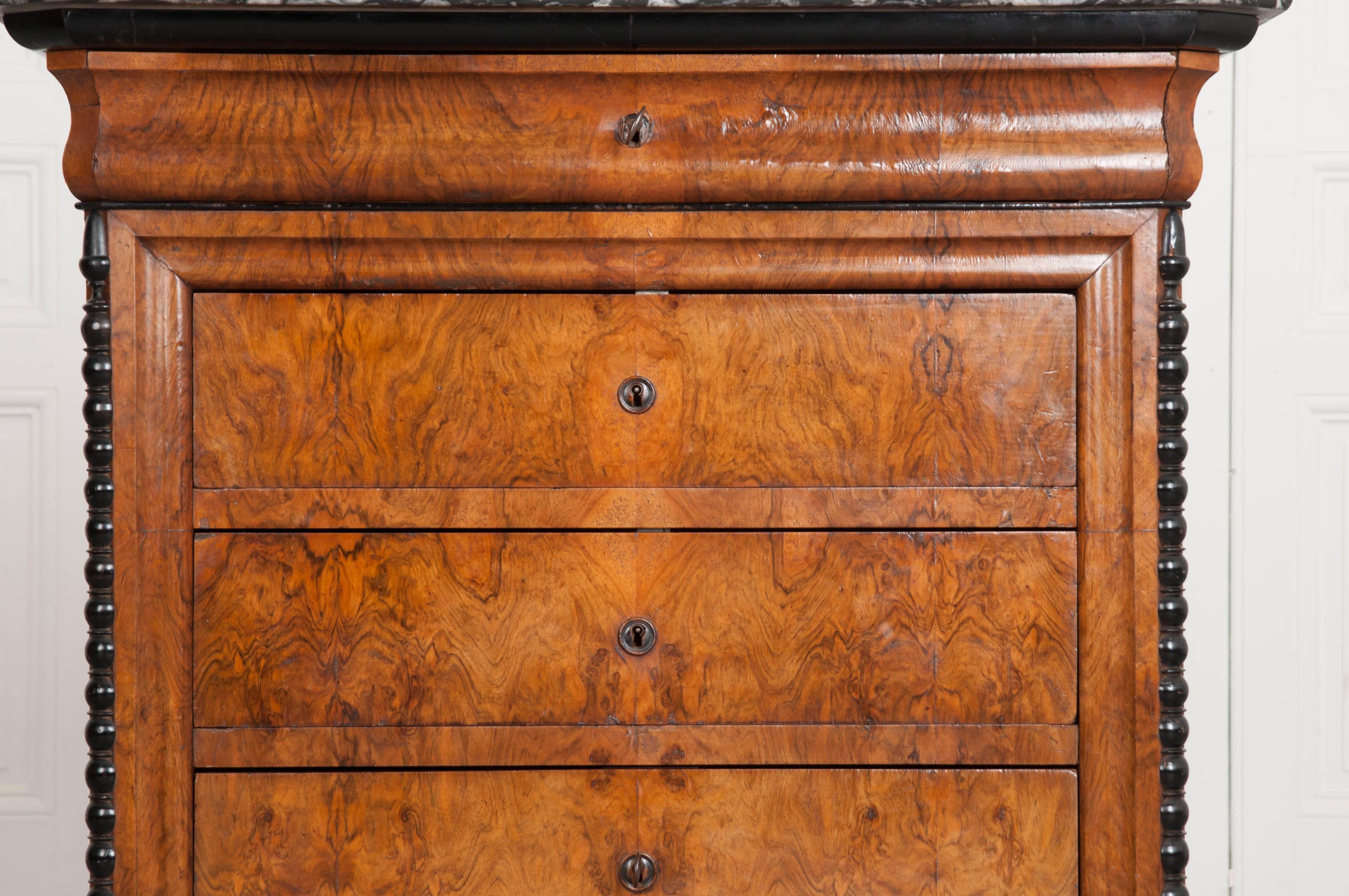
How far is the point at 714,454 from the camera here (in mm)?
1067

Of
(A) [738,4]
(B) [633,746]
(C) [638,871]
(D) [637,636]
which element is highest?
(A) [738,4]

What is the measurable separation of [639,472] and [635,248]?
0.74ft

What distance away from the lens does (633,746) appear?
3.46 feet

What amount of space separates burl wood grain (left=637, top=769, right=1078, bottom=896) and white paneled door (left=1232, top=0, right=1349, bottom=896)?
83 cm

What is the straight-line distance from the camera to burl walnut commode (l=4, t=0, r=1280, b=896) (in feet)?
3.40

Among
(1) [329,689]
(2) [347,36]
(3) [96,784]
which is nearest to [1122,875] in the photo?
(1) [329,689]

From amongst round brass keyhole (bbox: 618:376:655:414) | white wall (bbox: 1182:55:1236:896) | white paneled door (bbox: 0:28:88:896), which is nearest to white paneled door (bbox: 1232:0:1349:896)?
white wall (bbox: 1182:55:1236:896)

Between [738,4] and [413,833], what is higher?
[738,4]

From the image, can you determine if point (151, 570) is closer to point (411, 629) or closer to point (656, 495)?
point (411, 629)

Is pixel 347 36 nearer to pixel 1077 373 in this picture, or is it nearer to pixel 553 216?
pixel 553 216

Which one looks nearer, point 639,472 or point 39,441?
point 639,472

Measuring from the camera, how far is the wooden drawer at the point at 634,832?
1.05 meters

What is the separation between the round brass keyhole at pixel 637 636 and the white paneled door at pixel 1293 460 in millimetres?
1117

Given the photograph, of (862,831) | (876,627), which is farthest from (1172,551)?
(862,831)
